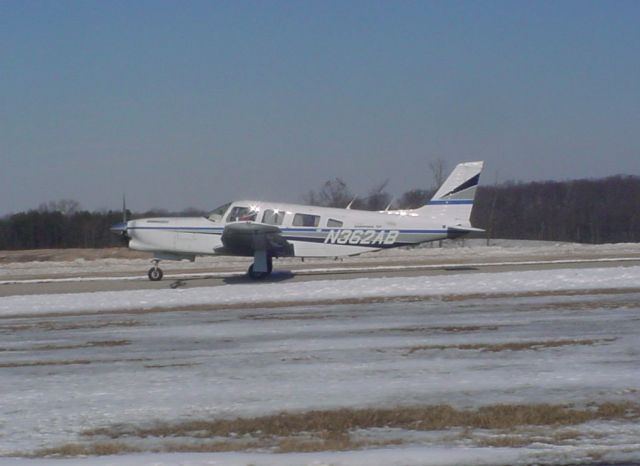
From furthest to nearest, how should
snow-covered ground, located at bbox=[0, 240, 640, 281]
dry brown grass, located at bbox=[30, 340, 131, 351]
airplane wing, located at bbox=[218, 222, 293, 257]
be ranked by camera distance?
snow-covered ground, located at bbox=[0, 240, 640, 281], airplane wing, located at bbox=[218, 222, 293, 257], dry brown grass, located at bbox=[30, 340, 131, 351]

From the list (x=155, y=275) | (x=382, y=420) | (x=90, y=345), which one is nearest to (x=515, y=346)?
(x=382, y=420)

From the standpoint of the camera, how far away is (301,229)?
23422 millimetres

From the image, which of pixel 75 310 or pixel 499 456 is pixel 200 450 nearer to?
pixel 499 456

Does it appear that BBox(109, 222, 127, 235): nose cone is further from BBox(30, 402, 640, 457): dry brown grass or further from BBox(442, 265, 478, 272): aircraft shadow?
BBox(30, 402, 640, 457): dry brown grass

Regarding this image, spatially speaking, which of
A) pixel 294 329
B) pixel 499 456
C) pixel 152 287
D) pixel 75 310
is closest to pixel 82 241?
pixel 152 287

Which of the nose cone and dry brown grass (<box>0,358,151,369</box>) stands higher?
the nose cone

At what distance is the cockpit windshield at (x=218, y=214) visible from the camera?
23.7 meters

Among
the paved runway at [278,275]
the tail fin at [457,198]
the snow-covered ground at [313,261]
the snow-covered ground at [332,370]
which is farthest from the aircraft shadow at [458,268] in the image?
the snow-covered ground at [332,370]

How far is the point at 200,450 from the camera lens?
6438 mm

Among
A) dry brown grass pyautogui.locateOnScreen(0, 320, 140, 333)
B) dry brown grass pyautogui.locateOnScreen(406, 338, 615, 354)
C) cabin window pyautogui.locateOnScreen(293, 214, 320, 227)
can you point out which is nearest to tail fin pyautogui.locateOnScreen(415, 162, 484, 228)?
cabin window pyautogui.locateOnScreen(293, 214, 320, 227)

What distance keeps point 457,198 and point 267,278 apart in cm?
630

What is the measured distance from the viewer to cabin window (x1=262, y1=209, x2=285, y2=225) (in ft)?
76.1

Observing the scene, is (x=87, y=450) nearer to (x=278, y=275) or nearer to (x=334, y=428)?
(x=334, y=428)

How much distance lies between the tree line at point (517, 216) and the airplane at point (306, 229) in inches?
1058
